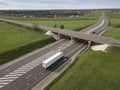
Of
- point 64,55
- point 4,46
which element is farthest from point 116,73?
point 4,46

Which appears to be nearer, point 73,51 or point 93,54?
point 93,54

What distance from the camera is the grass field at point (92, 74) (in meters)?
54.2

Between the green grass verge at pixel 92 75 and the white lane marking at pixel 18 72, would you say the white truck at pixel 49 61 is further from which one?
the green grass verge at pixel 92 75

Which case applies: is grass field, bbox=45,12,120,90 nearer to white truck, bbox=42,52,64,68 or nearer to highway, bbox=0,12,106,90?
highway, bbox=0,12,106,90

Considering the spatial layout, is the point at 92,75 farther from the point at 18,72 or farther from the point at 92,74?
the point at 18,72

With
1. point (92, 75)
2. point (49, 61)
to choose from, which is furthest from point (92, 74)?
point (49, 61)

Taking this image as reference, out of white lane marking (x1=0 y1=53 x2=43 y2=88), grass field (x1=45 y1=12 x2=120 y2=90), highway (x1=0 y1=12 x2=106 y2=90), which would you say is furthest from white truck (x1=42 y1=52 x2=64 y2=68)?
grass field (x1=45 y1=12 x2=120 y2=90)

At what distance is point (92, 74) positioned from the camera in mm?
61719

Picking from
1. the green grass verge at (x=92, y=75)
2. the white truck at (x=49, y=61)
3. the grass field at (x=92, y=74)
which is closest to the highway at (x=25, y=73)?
the white truck at (x=49, y=61)

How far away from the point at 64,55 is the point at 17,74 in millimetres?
26225

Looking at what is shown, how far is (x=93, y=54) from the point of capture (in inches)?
3182

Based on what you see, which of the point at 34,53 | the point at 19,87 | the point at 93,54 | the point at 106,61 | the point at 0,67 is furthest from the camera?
the point at 34,53

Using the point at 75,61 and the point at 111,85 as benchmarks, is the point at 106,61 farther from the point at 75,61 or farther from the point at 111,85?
the point at 111,85

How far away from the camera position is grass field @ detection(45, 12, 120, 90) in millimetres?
54156
